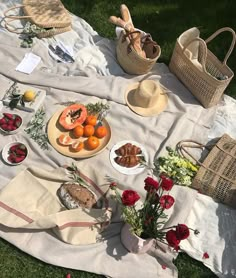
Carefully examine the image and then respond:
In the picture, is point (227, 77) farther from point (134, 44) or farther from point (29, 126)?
point (29, 126)

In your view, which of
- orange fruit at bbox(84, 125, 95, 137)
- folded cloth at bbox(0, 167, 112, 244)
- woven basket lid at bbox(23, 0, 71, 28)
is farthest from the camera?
woven basket lid at bbox(23, 0, 71, 28)

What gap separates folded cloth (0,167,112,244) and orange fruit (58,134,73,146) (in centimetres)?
39

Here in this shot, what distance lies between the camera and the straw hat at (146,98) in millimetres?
4359

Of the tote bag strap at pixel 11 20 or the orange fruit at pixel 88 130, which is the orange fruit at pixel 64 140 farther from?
the tote bag strap at pixel 11 20

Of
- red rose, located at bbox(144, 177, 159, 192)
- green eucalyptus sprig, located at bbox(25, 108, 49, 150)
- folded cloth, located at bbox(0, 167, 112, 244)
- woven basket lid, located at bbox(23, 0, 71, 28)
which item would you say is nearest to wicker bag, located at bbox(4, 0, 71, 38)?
woven basket lid, located at bbox(23, 0, 71, 28)

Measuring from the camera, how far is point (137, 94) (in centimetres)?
442

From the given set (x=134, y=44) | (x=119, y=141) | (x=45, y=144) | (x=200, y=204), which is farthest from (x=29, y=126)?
(x=200, y=204)

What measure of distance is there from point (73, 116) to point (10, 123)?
66cm

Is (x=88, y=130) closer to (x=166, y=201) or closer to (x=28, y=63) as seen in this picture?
(x=28, y=63)

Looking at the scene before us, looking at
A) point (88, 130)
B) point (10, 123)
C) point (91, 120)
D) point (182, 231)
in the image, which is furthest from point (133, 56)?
point (182, 231)

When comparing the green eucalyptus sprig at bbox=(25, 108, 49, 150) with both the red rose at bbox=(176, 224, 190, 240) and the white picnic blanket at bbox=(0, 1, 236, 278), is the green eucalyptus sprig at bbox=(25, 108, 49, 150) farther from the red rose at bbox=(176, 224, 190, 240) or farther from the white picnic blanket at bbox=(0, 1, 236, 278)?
the red rose at bbox=(176, 224, 190, 240)

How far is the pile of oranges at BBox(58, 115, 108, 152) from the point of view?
4062 millimetres

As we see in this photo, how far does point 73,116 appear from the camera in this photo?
4.26 meters

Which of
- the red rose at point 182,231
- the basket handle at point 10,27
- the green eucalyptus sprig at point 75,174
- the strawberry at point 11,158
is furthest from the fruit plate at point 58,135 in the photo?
the red rose at point 182,231
